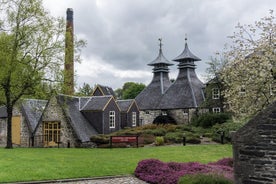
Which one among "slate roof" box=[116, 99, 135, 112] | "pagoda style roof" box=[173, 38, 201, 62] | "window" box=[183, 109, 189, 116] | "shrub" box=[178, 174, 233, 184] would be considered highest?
"pagoda style roof" box=[173, 38, 201, 62]

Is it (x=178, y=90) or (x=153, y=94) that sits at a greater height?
(x=178, y=90)

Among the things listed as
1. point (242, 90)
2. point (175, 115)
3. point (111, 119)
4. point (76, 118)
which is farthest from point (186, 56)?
point (242, 90)

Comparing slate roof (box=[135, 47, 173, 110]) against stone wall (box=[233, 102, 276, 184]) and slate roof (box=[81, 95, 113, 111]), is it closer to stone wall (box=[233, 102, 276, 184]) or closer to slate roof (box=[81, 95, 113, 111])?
slate roof (box=[81, 95, 113, 111])

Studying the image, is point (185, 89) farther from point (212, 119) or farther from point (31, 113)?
point (31, 113)

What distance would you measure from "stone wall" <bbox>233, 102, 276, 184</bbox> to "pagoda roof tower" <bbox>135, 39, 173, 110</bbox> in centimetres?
4072

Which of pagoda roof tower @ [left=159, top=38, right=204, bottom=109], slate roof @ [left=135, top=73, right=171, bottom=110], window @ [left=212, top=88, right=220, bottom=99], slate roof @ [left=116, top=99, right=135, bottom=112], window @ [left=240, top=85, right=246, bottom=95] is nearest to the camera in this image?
window @ [left=240, top=85, right=246, bottom=95]

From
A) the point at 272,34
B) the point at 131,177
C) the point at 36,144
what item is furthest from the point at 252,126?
the point at 36,144

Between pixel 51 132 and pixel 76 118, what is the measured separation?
2655 millimetres

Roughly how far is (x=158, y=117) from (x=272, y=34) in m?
32.7

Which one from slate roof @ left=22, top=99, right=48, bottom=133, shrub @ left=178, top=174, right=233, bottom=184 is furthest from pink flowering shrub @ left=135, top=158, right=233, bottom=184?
slate roof @ left=22, top=99, right=48, bottom=133

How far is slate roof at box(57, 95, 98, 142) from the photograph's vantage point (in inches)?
1249

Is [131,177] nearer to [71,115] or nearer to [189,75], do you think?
[71,115]

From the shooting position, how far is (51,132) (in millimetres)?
33031

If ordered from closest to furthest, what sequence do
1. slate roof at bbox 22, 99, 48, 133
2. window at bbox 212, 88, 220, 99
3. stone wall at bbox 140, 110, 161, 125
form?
slate roof at bbox 22, 99, 48, 133 < window at bbox 212, 88, 220, 99 < stone wall at bbox 140, 110, 161, 125
